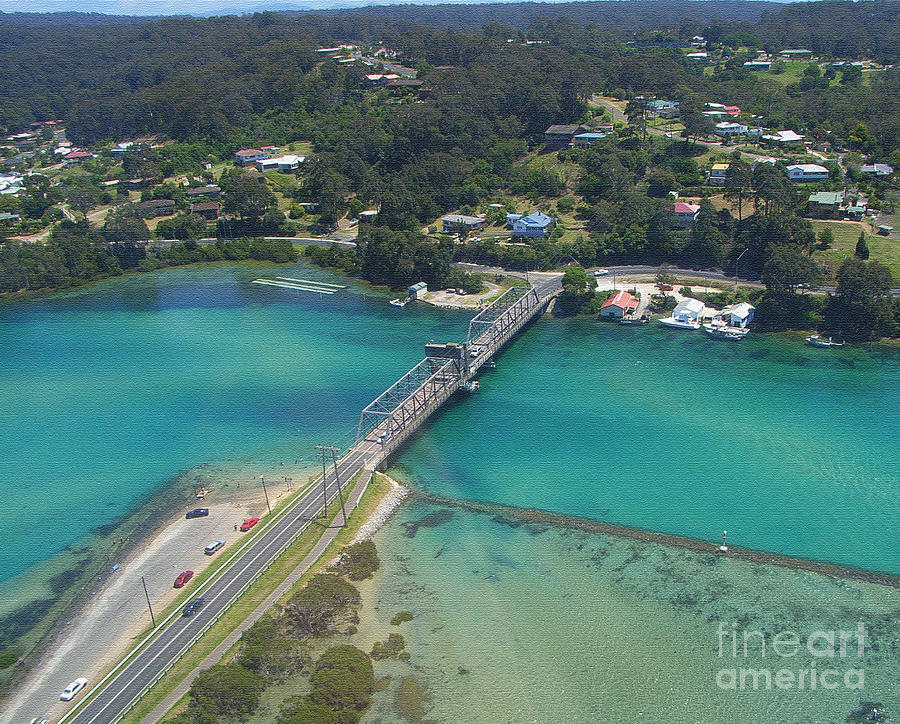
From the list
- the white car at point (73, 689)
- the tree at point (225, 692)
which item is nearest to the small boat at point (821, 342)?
the tree at point (225, 692)

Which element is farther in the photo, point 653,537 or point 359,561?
point 653,537

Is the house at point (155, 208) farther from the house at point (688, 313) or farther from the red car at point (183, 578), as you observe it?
the red car at point (183, 578)

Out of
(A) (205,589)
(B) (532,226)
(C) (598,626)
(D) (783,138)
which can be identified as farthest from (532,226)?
(A) (205,589)

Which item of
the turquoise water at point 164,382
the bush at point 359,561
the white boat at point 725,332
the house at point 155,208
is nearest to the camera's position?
the bush at point 359,561

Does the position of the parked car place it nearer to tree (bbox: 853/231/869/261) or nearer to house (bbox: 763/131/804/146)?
tree (bbox: 853/231/869/261)

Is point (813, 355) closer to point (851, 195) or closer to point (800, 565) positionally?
point (800, 565)

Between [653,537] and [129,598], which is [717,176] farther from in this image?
[129,598]
